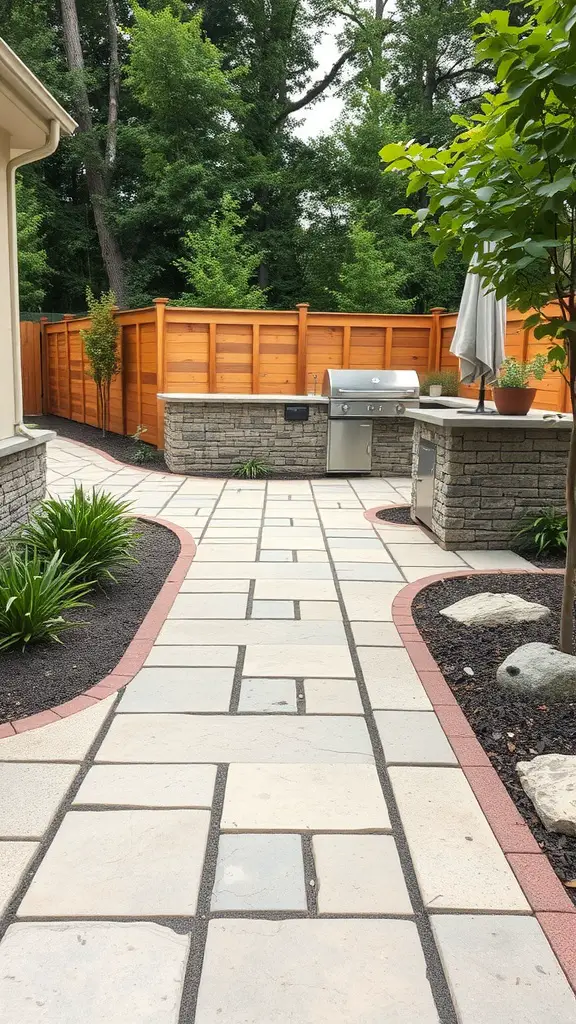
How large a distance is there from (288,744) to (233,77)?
17735 millimetres

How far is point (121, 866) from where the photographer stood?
2.05 meters

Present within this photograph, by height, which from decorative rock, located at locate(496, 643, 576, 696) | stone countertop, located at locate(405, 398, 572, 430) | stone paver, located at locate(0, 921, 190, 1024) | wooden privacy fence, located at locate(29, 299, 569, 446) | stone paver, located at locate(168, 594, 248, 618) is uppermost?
wooden privacy fence, located at locate(29, 299, 569, 446)

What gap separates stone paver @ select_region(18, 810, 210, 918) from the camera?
6.20ft

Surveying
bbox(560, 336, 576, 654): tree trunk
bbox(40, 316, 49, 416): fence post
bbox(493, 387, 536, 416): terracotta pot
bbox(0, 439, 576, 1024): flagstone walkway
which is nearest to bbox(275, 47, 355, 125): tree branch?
bbox(40, 316, 49, 416): fence post

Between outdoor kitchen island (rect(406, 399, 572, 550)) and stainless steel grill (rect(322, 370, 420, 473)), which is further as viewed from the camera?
stainless steel grill (rect(322, 370, 420, 473))

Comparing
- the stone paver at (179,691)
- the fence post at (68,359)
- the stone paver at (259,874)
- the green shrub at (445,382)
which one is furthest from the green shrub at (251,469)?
the stone paver at (259,874)

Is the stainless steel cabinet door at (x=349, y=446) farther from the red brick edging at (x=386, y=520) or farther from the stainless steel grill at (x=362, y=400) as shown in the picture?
the red brick edging at (x=386, y=520)

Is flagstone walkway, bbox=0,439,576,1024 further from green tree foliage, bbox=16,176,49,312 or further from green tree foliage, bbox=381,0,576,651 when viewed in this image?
green tree foliage, bbox=16,176,49,312

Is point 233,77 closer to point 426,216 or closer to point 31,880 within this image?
point 426,216

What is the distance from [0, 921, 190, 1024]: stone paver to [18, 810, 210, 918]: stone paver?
0.07m

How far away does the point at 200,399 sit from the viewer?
357 inches

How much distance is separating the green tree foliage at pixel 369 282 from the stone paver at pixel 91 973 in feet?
44.3

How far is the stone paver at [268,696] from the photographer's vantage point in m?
3.06

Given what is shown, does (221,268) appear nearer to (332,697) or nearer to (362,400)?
(362,400)
